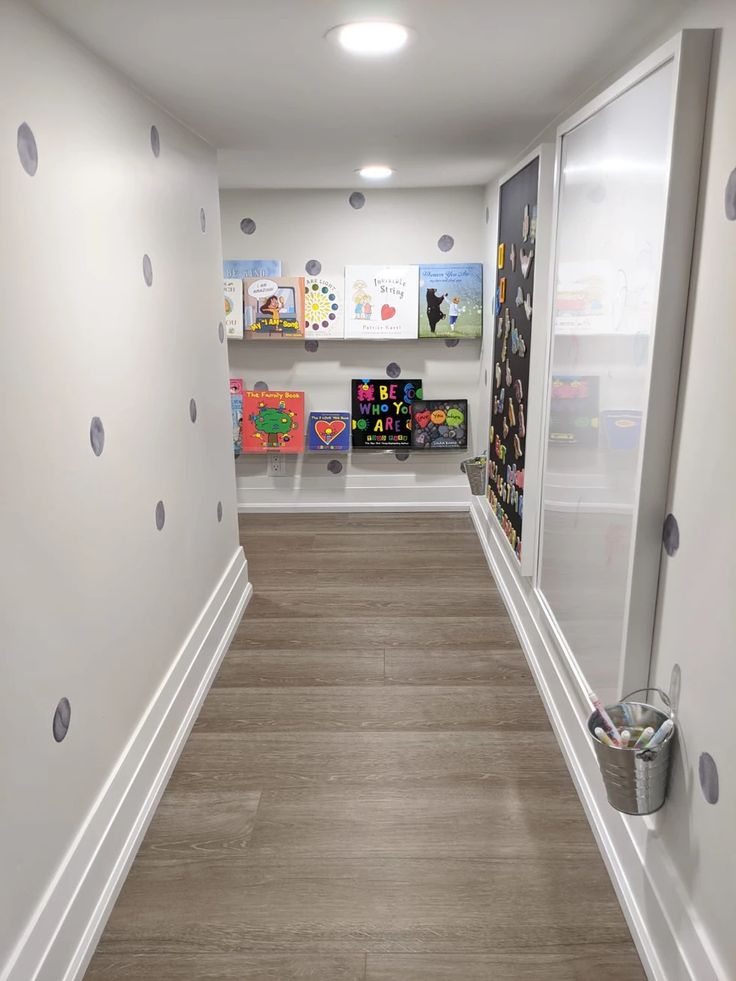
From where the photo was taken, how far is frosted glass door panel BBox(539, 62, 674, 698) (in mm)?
1495

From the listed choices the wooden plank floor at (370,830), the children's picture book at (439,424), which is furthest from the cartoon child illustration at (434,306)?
the wooden plank floor at (370,830)

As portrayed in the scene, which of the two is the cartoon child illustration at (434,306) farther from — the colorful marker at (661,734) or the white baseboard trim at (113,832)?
the colorful marker at (661,734)

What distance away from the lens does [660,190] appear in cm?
141

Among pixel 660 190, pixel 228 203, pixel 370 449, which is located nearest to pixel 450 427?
pixel 370 449

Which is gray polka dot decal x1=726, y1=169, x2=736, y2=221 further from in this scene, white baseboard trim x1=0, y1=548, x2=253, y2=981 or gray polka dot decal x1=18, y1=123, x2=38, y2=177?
white baseboard trim x1=0, y1=548, x2=253, y2=981

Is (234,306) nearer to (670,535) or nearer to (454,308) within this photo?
(454,308)

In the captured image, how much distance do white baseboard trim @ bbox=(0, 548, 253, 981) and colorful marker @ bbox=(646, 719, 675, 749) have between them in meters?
1.19

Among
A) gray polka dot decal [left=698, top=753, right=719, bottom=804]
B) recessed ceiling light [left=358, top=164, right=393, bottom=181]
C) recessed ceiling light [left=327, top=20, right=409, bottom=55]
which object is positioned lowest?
gray polka dot decal [left=698, top=753, right=719, bottom=804]

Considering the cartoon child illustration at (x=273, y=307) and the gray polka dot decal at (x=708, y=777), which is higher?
the cartoon child illustration at (x=273, y=307)

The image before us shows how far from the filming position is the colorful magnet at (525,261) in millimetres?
2622

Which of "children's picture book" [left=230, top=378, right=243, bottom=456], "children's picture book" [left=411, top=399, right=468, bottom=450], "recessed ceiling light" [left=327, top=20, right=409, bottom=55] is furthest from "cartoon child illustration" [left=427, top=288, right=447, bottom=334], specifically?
"recessed ceiling light" [left=327, top=20, right=409, bottom=55]

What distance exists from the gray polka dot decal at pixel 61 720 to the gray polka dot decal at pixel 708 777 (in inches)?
48.4

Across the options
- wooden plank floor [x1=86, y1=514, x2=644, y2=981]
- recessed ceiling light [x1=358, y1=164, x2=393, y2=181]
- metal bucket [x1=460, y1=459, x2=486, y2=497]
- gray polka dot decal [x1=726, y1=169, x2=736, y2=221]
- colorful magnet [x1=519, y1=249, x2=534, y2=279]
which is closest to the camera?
gray polka dot decal [x1=726, y1=169, x2=736, y2=221]

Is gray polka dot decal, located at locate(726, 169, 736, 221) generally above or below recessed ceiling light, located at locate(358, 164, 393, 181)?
below
